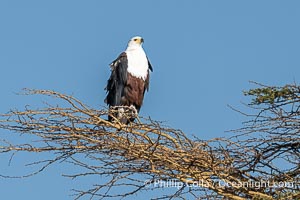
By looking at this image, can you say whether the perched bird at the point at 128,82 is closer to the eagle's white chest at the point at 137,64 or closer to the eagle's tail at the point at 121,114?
the eagle's white chest at the point at 137,64

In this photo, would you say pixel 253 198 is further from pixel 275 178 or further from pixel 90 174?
pixel 90 174

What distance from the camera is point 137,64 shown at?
24.8ft

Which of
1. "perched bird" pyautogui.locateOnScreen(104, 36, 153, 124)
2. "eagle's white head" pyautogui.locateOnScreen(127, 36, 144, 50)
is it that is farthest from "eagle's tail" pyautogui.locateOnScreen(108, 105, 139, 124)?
"eagle's white head" pyautogui.locateOnScreen(127, 36, 144, 50)

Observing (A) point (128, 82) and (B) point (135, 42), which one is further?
(B) point (135, 42)

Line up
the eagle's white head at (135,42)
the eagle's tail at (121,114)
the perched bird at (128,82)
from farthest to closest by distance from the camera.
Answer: the eagle's white head at (135,42)
the perched bird at (128,82)
the eagle's tail at (121,114)

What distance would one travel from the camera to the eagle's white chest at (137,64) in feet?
24.7

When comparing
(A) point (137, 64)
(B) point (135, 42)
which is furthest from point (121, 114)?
(B) point (135, 42)

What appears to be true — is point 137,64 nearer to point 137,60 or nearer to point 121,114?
Result: point 137,60

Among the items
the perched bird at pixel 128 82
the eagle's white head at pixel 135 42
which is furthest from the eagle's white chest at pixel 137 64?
the eagle's white head at pixel 135 42

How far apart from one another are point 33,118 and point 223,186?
3.64 ft

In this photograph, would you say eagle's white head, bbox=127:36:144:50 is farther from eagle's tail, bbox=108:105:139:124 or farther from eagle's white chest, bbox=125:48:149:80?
eagle's tail, bbox=108:105:139:124

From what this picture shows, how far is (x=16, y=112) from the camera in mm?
4059

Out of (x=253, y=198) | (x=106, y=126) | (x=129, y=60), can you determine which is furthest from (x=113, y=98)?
(x=253, y=198)

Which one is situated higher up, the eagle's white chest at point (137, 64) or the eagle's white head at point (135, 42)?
the eagle's white head at point (135, 42)
